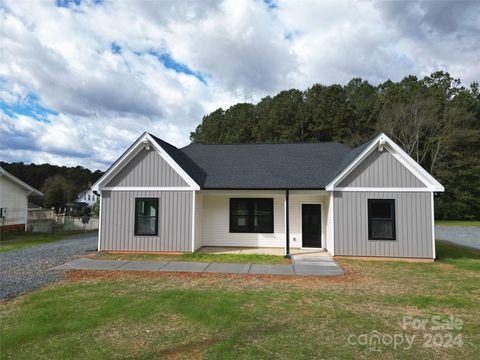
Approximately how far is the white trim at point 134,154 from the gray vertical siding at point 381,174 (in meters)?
6.61

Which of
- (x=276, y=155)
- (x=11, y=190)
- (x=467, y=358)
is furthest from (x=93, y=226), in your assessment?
(x=467, y=358)

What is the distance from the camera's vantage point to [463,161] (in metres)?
33.7

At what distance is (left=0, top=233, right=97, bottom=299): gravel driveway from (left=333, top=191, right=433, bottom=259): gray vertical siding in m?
9.62

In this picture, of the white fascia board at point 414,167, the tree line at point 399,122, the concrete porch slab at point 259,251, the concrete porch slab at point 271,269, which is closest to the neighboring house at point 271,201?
the white fascia board at point 414,167

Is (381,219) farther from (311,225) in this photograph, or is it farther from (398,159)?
(311,225)

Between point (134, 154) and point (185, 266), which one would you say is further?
point (134, 154)

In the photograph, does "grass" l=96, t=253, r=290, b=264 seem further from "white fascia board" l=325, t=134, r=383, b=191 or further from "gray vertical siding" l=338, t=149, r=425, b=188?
"gray vertical siding" l=338, t=149, r=425, b=188

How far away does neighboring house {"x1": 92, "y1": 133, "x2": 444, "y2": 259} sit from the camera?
11500 mm

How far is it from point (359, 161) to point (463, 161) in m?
29.7

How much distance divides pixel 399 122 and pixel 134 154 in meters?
31.6

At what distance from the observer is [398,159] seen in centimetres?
1172

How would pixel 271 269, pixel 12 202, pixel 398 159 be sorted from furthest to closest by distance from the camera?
pixel 12 202
pixel 398 159
pixel 271 269

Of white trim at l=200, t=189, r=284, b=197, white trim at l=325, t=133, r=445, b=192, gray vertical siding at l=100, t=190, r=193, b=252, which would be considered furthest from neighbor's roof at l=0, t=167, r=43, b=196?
white trim at l=325, t=133, r=445, b=192

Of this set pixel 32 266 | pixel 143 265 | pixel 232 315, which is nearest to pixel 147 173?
pixel 143 265
